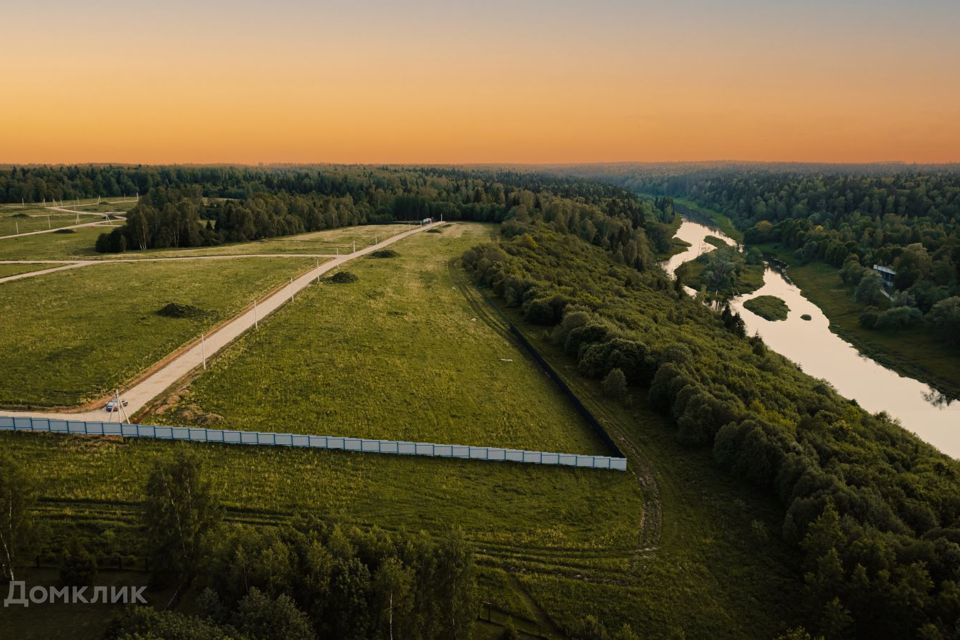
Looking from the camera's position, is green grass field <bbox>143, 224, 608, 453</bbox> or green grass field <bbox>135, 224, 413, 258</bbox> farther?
green grass field <bbox>135, 224, 413, 258</bbox>

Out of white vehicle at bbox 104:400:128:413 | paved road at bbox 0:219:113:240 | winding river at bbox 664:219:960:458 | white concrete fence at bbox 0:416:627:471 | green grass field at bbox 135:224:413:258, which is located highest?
paved road at bbox 0:219:113:240

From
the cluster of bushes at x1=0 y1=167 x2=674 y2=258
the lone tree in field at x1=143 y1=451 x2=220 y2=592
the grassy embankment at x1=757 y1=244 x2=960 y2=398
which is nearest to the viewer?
the lone tree in field at x1=143 y1=451 x2=220 y2=592

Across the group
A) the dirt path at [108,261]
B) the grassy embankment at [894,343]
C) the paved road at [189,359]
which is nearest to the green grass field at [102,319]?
the paved road at [189,359]

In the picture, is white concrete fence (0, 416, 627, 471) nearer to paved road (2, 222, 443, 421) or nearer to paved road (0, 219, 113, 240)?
paved road (2, 222, 443, 421)

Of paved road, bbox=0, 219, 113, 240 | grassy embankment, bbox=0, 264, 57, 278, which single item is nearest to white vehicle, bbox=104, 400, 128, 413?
grassy embankment, bbox=0, 264, 57, 278

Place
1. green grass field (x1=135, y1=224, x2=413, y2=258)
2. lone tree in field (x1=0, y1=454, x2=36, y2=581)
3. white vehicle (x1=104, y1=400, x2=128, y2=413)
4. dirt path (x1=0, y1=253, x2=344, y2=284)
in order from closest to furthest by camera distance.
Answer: lone tree in field (x1=0, y1=454, x2=36, y2=581)
white vehicle (x1=104, y1=400, x2=128, y2=413)
dirt path (x1=0, y1=253, x2=344, y2=284)
green grass field (x1=135, y1=224, x2=413, y2=258)

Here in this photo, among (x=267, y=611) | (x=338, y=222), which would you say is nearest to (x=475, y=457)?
(x=267, y=611)

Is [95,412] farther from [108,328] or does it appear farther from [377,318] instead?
[377,318]
